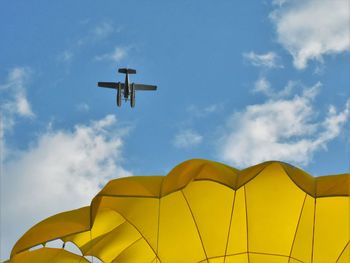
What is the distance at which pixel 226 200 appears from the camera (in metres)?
8.60

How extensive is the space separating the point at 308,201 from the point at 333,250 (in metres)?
0.88

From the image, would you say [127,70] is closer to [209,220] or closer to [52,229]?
[209,220]

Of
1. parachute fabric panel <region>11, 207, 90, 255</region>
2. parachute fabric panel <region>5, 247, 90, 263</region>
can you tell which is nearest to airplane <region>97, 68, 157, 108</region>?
parachute fabric panel <region>5, 247, 90, 263</region>

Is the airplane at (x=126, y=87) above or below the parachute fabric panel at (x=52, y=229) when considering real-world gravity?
above

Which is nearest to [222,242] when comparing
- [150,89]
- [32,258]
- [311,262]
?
[311,262]

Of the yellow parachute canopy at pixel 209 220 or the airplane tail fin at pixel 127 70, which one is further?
the airplane tail fin at pixel 127 70

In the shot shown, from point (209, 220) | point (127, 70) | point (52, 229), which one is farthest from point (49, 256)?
point (127, 70)

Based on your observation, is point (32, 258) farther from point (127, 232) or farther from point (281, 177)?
point (281, 177)

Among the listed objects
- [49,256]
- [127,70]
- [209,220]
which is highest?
[127,70]

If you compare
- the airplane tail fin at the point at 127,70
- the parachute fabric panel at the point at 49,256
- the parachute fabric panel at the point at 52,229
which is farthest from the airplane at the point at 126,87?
the parachute fabric panel at the point at 52,229

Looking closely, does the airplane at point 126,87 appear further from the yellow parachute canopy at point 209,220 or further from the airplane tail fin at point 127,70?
the yellow parachute canopy at point 209,220

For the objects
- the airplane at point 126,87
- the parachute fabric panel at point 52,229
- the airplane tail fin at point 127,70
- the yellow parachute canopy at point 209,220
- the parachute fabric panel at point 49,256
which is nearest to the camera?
the yellow parachute canopy at point 209,220

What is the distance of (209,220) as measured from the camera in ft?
28.6

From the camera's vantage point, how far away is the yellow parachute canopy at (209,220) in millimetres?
7605
